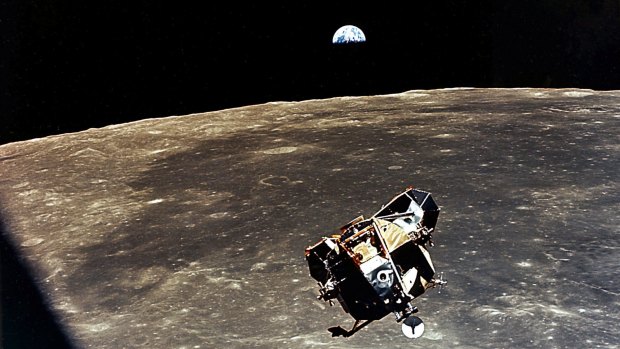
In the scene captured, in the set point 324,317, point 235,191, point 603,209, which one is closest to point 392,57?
point 235,191

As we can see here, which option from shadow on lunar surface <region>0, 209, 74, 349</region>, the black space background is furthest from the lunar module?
the black space background

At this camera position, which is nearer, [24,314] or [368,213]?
[24,314]

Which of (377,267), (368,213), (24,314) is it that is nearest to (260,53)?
(368,213)

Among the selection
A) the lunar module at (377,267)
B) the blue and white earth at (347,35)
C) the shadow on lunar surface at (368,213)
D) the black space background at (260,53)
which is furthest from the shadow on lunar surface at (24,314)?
the blue and white earth at (347,35)

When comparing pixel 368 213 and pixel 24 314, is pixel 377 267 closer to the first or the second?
pixel 24 314

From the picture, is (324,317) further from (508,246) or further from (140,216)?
(140,216)
